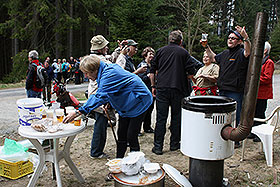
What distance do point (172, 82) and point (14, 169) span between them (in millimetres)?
2600

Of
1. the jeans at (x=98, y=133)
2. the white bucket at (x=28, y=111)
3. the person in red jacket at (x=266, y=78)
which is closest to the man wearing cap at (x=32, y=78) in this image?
the jeans at (x=98, y=133)

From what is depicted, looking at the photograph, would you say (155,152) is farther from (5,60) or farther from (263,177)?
(5,60)

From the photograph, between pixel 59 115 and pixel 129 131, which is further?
pixel 129 131

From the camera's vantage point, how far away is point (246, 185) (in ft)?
11.2

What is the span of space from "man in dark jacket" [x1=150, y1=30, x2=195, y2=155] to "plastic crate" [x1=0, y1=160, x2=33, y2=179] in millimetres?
1995

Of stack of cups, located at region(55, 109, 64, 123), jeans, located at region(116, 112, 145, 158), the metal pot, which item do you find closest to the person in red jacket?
jeans, located at region(116, 112, 145, 158)

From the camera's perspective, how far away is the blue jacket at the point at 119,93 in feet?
9.53

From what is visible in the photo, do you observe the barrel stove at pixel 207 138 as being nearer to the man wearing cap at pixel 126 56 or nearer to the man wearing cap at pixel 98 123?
the man wearing cap at pixel 98 123

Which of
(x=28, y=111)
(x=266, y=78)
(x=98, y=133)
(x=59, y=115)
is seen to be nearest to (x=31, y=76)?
(x=98, y=133)

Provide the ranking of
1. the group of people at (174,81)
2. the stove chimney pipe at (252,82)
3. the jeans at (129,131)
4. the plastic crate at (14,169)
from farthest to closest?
1. the group of people at (174,81)
2. the plastic crate at (14,169)
3. the jeans at (129,131)
4. the stove chimney pipe at (252,82)

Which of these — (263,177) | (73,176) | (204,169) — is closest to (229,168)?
(263,177)

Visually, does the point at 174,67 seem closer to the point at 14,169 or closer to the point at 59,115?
the point at 59,115

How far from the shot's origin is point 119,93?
3.10 metres

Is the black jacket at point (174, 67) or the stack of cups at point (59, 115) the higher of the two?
the black jacket at point (174, 67)
